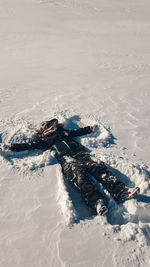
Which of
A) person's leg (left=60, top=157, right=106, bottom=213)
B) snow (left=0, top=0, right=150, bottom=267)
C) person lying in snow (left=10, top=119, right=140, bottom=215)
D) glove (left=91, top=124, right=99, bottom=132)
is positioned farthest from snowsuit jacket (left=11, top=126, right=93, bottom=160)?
glove (left=91, top=124, right=99, bottom=132)

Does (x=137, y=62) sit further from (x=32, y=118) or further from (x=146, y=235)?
(x=146, y=235)

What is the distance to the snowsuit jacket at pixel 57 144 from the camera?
5109mm

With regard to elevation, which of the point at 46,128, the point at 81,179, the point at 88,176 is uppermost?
the point at 46,128

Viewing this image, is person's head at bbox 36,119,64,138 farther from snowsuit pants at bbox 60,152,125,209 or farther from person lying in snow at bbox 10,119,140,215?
snowsuit pants at bbox 60,152,125,209

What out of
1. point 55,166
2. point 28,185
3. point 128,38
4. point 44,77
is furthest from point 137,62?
point 28,185

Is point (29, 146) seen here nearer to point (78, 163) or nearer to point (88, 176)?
point (78, 163)

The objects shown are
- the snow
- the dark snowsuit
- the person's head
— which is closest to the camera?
the snow

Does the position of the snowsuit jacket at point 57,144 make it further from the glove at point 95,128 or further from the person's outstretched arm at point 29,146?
the glove at point 95,128

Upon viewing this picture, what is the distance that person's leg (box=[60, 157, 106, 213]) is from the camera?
13.0 feet

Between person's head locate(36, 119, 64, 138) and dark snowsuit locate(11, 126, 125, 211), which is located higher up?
person's head locate(36, 119, 64, 138)

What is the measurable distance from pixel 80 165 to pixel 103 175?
0.47 meters

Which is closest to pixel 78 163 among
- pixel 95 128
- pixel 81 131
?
pixel 81 131

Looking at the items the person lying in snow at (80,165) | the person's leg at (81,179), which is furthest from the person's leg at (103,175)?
the person's leg at (81,179)

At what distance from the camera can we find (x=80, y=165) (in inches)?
182
